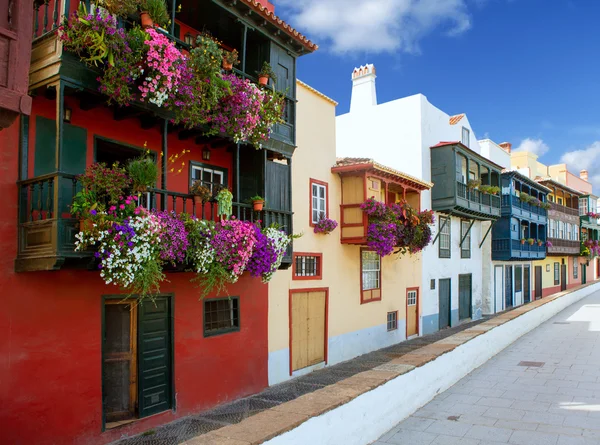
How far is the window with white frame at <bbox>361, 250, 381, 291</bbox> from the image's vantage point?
54.4ft

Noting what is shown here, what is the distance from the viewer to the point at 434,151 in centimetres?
2111

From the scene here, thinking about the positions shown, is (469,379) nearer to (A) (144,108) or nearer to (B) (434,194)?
(A) (144,108)

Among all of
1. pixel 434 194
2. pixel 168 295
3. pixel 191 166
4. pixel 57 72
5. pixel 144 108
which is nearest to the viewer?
pixel 57 72

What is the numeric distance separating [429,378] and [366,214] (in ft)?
23.3

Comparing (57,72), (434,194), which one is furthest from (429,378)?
(434,194)

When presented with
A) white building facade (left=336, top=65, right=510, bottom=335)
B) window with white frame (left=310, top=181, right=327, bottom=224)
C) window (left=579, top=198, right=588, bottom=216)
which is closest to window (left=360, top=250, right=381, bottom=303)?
window with white frame (left=310, top=181, right=327, bottom=224)

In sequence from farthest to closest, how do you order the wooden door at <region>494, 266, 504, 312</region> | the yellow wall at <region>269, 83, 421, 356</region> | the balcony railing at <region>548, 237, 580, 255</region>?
1. the balcony railing at <region>548, 237, 580, 255</region>
2. the wooden door at <region>494, 266, 504, 312</region>
3. the yellow wall at <region>269, 83, 421, 356</region>

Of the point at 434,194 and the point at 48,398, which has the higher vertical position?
the point at 434,194

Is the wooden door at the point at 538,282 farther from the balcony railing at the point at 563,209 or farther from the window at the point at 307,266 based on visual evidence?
the window at the point at 307,266

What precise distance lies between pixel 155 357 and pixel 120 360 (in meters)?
0.63

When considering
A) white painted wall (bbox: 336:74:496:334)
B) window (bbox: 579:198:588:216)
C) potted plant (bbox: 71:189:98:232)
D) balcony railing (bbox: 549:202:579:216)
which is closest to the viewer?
potted plant (bbox: 71:189:98:232)

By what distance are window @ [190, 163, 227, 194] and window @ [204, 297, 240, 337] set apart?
7.94 feet

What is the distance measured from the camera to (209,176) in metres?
10.9

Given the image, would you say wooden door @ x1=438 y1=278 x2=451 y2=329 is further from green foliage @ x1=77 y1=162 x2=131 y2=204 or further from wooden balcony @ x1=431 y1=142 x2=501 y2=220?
green foliage @ x1=77 y1=162 x2=131 y2=204
